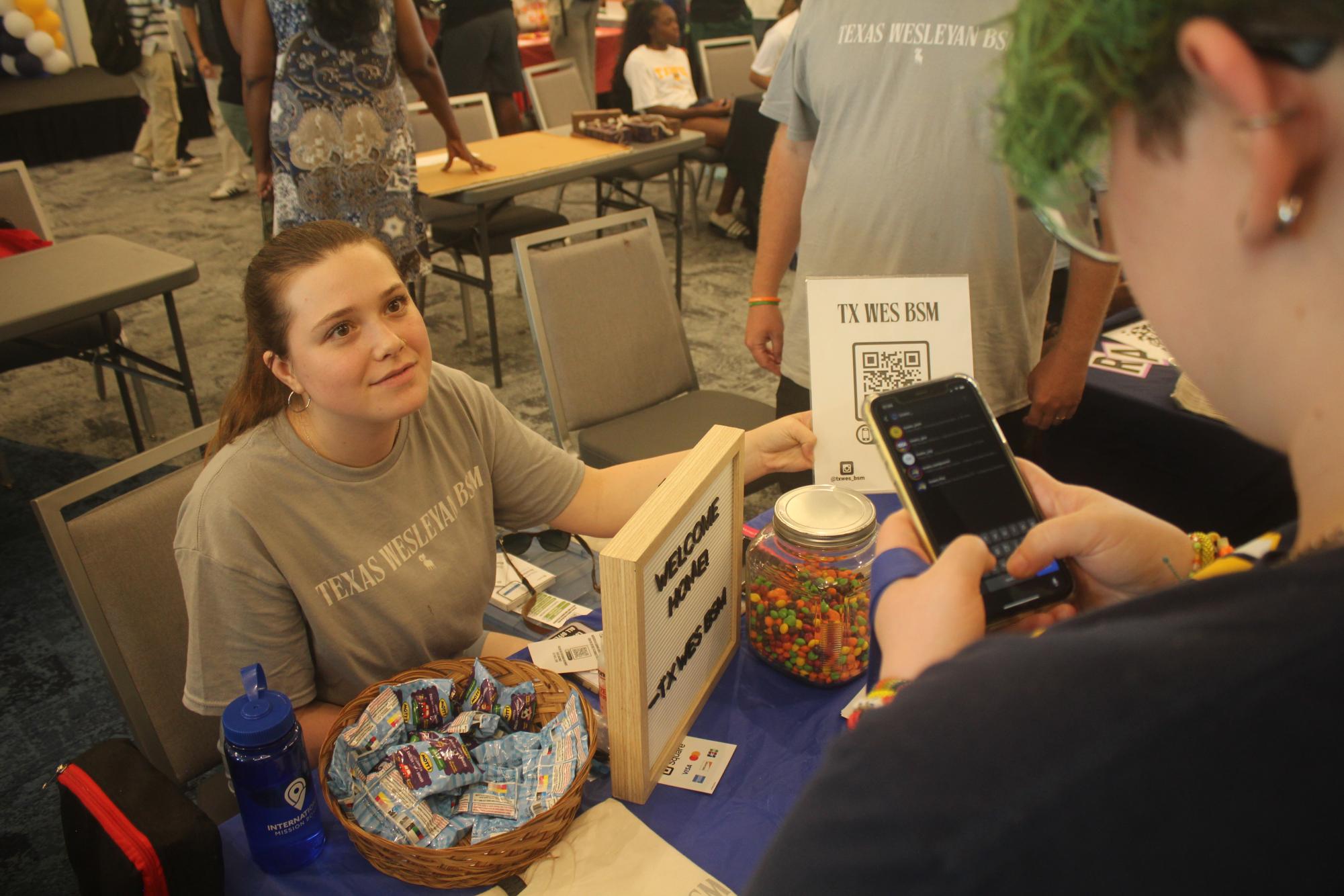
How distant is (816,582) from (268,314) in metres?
0.83

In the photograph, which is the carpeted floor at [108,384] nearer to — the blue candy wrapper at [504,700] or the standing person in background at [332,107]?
the standing person in background at [332,107]

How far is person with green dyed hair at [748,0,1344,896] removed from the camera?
14.7 inches

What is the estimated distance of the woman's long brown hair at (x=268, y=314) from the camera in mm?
1271

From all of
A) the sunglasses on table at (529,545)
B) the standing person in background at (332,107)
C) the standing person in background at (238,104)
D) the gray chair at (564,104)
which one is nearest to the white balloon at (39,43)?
the standing person in background at (238,104)

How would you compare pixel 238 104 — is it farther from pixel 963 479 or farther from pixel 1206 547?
pixel 1206 547

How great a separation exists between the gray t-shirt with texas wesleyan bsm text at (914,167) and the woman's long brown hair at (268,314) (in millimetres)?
794

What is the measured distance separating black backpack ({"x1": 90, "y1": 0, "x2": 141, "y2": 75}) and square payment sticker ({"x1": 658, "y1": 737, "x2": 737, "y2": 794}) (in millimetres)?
7235

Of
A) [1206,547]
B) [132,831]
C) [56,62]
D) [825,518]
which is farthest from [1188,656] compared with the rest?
[56,62]

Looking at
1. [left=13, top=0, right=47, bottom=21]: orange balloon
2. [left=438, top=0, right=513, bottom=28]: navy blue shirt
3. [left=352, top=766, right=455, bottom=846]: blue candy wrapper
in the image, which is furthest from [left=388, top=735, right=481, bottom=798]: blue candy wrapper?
[left=13, top=0, right=47, bottom=21]: orange balloon

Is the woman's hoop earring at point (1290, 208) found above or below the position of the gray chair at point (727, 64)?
above

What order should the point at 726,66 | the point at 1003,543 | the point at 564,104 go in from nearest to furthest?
the point at 1003,543 < the point at 564,104 < the point at 726,66

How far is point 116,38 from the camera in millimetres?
6605

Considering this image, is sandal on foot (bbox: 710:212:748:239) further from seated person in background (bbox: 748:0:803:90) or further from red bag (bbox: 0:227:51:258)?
red bag (bbox: 0:227:51:258)

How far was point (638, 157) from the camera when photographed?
409cm
